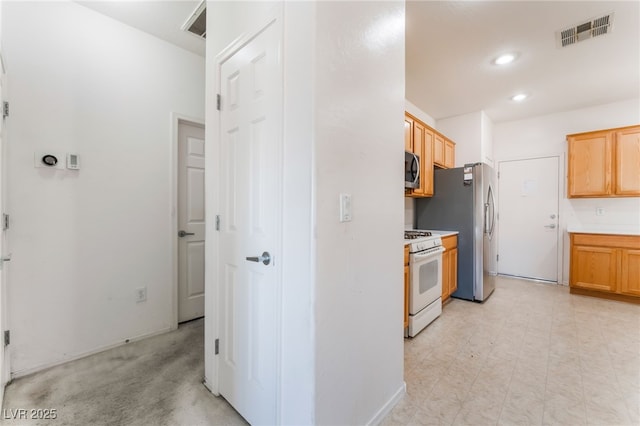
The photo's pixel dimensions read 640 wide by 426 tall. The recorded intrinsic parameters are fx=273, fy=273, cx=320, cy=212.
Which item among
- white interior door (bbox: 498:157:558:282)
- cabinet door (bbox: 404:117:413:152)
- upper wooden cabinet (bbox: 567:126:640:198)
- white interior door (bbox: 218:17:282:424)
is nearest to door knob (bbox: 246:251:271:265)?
white interior door (bbox: 218:17:282:424)

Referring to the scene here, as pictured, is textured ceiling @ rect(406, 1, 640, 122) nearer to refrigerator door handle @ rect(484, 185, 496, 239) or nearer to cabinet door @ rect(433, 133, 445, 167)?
cabinet door @ rect(433, 133, 445, 167)

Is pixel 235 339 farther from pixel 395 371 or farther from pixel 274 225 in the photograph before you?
pixel 395 371

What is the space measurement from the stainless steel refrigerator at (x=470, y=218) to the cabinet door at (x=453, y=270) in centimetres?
6

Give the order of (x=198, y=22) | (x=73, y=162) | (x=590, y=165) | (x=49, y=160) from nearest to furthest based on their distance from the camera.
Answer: (x=49, y=160)
(x=73, y=162)
(x=198, y=22)
(x=590, y=165)

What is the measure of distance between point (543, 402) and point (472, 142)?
11.8 feet

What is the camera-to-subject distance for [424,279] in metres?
2.58

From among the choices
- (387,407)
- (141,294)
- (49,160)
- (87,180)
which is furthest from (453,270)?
(49,160)

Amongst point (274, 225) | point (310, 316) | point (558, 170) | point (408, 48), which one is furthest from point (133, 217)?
point (558, 170)

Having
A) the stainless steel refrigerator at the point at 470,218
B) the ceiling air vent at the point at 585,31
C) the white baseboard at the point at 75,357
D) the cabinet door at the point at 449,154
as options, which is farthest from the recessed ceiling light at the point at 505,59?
the white baseboard at the point at 75,357

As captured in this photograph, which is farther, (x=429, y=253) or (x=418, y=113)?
(x=418, y=113)

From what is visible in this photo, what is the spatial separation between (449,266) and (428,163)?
1.31 metres

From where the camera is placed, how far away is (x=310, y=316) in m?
1.11

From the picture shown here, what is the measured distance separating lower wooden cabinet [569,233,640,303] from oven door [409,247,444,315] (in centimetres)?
231

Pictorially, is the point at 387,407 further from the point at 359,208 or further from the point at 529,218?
the point at 529,218
